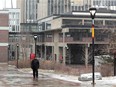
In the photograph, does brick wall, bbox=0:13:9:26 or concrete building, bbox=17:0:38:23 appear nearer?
brick wall, bbox=0:13:9:26

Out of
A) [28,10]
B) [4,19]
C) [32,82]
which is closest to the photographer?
[32,82]

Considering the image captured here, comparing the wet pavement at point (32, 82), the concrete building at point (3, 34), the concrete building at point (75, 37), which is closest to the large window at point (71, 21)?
the concrete building at point (75, 37)

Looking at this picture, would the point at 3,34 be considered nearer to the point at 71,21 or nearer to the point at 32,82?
the point at 71,21

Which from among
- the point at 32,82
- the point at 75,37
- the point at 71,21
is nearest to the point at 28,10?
the point at 71,21

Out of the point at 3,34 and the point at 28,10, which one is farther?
the point at 28,10

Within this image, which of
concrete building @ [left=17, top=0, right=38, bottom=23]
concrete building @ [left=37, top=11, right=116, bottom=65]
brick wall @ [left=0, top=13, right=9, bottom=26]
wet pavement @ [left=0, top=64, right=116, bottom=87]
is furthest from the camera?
concrete building @ [left=17, top=0, right=38, bottom=23]

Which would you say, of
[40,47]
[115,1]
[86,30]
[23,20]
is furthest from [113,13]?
[23,20]

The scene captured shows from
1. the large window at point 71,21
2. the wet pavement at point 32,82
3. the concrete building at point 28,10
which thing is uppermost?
the concrete building at point 28,10

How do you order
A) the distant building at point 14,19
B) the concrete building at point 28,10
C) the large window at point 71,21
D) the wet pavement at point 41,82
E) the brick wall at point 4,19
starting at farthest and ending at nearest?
1. the concrete building at point 28,10
2. the distant building at point 14,19
3. the large window at point 71,21
4. the brick wall at point 4,19
5. the wet pavement at point 41,82

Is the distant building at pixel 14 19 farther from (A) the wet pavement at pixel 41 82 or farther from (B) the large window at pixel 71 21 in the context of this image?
(A) the wet pavement at pixel 41 82

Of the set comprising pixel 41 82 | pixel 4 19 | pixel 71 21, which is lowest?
pixel 41 82

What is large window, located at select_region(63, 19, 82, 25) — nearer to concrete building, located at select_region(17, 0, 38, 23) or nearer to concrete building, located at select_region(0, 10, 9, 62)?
concrete building, located at select_region(0, 10, 9, 62)

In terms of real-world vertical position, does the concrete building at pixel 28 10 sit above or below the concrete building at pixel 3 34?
above

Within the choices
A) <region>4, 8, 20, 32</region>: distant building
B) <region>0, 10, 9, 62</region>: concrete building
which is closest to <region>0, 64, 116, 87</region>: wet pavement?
<region>0, 10, 9, 62</region>: concrete building
